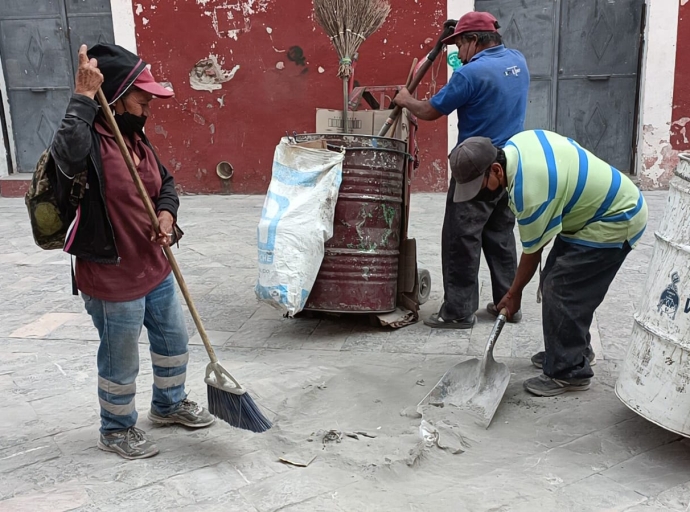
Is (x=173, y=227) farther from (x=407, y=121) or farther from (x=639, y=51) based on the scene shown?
(x=639, y=51)

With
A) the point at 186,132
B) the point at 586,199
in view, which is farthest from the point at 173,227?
the point at 186,132

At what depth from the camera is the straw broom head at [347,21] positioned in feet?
14.9

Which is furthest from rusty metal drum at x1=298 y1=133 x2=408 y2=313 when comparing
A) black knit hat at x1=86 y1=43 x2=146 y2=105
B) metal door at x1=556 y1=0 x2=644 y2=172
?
metal door at x1=556 y1=0 x2=644 y2=172

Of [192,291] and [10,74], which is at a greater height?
[10,74]

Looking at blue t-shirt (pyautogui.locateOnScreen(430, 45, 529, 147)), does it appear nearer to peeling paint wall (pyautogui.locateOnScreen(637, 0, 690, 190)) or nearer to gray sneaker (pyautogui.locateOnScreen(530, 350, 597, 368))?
gray sneaker (pyautogui.locateOnScreen(530, 350, 597, 368))

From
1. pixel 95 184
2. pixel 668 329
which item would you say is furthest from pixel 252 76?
pixel 668 329

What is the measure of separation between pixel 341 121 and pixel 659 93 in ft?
15.3

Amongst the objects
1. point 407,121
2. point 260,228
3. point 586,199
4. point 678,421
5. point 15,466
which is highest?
point 407,121

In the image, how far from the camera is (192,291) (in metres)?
5.29

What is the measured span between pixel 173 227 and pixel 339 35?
2.23 m

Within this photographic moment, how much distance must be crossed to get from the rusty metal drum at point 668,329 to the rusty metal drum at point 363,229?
1.68 m

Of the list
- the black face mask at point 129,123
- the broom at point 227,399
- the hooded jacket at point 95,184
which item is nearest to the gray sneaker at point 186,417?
the broom at point 227,399

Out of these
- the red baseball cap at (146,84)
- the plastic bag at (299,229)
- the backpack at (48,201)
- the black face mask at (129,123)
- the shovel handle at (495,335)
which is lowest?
the shovel handle at (495,335)

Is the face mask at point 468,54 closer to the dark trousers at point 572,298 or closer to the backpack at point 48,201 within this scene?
the dark trousers at point 572,298
